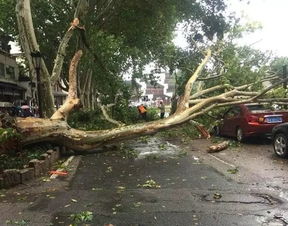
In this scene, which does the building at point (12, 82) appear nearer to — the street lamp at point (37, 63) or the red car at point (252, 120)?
the street lamp at point (37, 63)

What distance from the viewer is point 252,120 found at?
14.9 meters

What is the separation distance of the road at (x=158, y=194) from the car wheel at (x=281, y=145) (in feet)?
0.81

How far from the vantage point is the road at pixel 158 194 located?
6.16m

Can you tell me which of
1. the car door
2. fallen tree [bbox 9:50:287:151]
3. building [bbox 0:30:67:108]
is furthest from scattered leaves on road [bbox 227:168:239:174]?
building [bbox 0:30:67:108]

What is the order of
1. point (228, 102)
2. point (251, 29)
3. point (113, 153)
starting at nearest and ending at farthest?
point (113, 153)
point (228, 102)
point (251, 29)

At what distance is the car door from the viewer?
52.4 feet

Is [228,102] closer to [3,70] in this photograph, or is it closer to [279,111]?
[279,111]

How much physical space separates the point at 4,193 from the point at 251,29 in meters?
33.1

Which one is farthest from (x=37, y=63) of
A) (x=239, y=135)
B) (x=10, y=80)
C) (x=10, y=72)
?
(x=10, y=72)

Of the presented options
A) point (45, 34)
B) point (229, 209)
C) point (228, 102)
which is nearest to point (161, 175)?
point (229, 209)

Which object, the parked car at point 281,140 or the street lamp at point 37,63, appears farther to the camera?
the street lamp at point 37,63

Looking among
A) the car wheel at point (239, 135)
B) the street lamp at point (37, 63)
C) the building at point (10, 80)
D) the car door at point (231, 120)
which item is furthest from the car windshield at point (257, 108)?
the building at point (10, 80)

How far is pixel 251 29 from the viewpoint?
37594 mm

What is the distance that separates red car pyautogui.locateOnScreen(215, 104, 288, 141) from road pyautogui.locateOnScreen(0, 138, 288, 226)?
257cm
